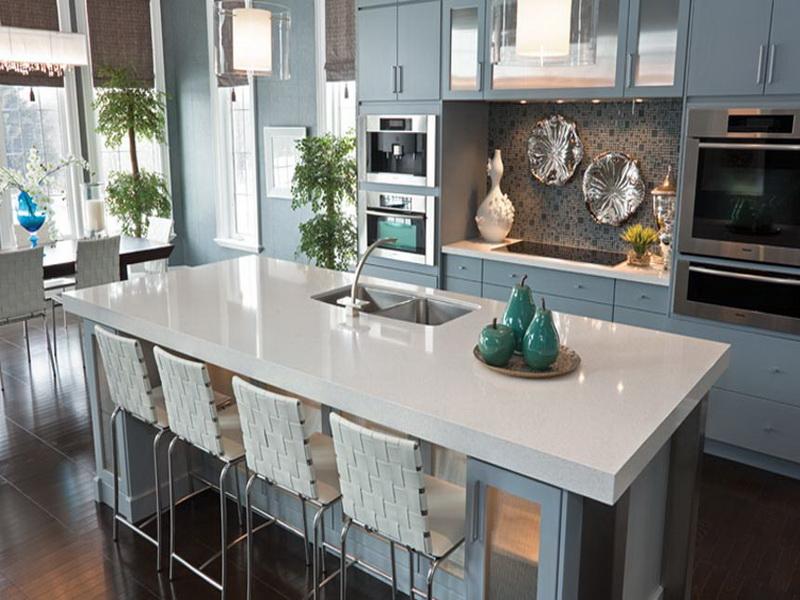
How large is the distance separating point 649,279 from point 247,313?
2.21 meters

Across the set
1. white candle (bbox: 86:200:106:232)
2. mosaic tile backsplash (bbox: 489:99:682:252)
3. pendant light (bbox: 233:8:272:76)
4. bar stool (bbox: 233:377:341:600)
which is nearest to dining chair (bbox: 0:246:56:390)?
white candle (bbox: 86:200:106:232)

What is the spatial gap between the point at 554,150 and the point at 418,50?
3.63 ft

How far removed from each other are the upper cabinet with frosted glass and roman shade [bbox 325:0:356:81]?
151cm

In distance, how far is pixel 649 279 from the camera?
3.92m

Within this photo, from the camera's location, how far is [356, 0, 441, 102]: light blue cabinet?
4609 millimetres

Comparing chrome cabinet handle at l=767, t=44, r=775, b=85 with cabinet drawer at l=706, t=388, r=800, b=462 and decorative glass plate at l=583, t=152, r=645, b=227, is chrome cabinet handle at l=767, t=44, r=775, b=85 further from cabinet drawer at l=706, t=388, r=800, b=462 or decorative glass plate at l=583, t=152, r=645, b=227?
cabinet drawer at l=706, t=388, r=800, b=462

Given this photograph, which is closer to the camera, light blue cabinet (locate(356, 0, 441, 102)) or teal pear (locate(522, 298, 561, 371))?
teal pear (locate(522, 298, 561, 371))

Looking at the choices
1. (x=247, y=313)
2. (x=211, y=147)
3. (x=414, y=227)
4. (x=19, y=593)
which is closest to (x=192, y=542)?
(x=19, y=593)

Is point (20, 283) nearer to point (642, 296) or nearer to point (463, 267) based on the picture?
point (463, 267)

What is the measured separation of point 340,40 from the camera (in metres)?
5.91

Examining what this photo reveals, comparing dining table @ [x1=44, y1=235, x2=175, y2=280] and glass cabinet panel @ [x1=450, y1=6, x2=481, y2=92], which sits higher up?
glass cabinet panel @ [x1=450, y1=6, x2=481, y2=92]

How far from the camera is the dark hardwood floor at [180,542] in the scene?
281 cm

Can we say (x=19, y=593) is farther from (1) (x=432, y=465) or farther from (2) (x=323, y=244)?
(2) (x=323, y=244)

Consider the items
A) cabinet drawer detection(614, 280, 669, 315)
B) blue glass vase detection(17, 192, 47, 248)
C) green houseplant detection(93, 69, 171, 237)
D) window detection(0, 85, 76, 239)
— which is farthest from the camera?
green houseplant detection(93, 69, 171, 237)
